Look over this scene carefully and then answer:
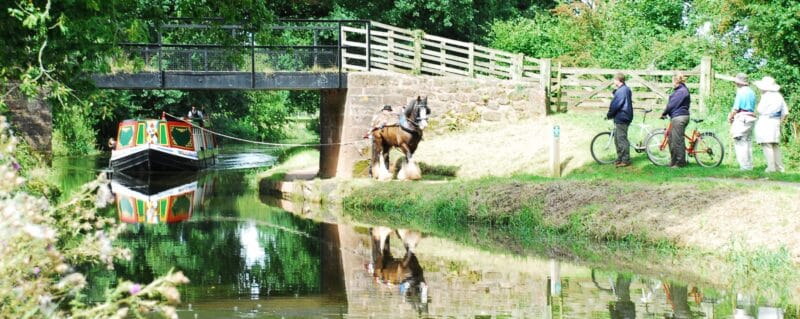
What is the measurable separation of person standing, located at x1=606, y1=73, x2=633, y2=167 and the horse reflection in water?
4632 millimetres

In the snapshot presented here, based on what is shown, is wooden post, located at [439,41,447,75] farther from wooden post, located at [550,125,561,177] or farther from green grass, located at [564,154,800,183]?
green grass, located at [564,154,800,183]

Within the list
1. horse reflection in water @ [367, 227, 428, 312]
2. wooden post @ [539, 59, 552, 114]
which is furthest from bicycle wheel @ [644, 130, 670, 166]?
wooden post @ [539, 59, 552, 114]

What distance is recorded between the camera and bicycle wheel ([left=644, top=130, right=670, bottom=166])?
20266mm

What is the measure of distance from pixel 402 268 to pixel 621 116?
7653 mm

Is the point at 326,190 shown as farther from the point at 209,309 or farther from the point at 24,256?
the point at 24,256

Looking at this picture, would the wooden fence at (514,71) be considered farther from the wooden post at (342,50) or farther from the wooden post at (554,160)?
the wooden post at (554,160)

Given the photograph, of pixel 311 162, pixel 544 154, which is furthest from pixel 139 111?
pixel 544 154

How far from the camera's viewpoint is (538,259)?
47.6ft

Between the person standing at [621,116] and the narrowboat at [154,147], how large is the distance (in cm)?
1933

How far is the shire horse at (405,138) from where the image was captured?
870 inches

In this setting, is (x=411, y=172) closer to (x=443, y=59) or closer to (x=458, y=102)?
(x=458, y=102)

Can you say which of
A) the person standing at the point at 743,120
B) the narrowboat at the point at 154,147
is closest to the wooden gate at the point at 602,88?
the person standing at the point at 743,120

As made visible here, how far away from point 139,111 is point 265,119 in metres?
9.45

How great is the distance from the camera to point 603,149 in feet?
69.6
